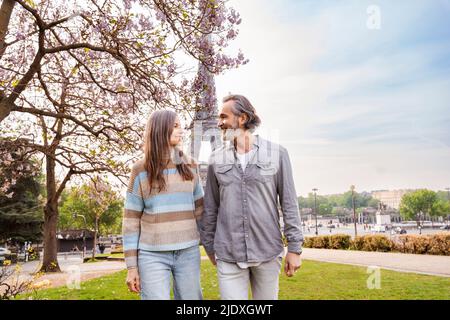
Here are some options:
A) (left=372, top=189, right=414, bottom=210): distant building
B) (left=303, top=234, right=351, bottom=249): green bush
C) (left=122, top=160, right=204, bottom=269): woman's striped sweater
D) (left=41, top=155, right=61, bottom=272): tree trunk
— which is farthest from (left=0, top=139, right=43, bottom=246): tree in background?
(left=372, top=189, right=414, bottom=210): distant building

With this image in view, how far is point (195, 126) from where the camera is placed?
6789mm

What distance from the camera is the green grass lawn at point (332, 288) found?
27.0ft

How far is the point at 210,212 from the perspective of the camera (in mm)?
2947

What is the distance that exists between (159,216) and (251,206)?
25.5 inches

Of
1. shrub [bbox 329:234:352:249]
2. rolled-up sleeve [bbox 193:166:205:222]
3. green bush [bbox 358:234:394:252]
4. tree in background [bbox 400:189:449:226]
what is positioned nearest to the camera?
rolled-up sleeve [bbox 193:166:205:222]

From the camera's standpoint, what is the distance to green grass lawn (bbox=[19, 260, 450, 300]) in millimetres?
8242

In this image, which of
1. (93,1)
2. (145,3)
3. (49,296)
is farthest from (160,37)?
(49,296)

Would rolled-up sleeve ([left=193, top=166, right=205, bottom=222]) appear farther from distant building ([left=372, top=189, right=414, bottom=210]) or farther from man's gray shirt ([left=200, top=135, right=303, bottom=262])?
distant building ([left=372, top=189, right=414, bottom=210])

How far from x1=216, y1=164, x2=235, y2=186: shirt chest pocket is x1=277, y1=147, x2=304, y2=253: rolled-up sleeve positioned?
340 millimetres

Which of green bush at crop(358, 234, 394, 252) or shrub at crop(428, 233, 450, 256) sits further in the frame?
green bush at crop(358, 234, 394, 252)

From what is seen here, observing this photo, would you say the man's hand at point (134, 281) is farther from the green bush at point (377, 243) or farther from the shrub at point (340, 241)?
the shrub at point (340, 241)

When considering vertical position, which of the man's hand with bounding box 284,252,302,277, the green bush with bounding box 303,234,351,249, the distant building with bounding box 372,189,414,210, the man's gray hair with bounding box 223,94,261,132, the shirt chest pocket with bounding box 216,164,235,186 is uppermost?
the distant building with bounding box 372,189,414,210
